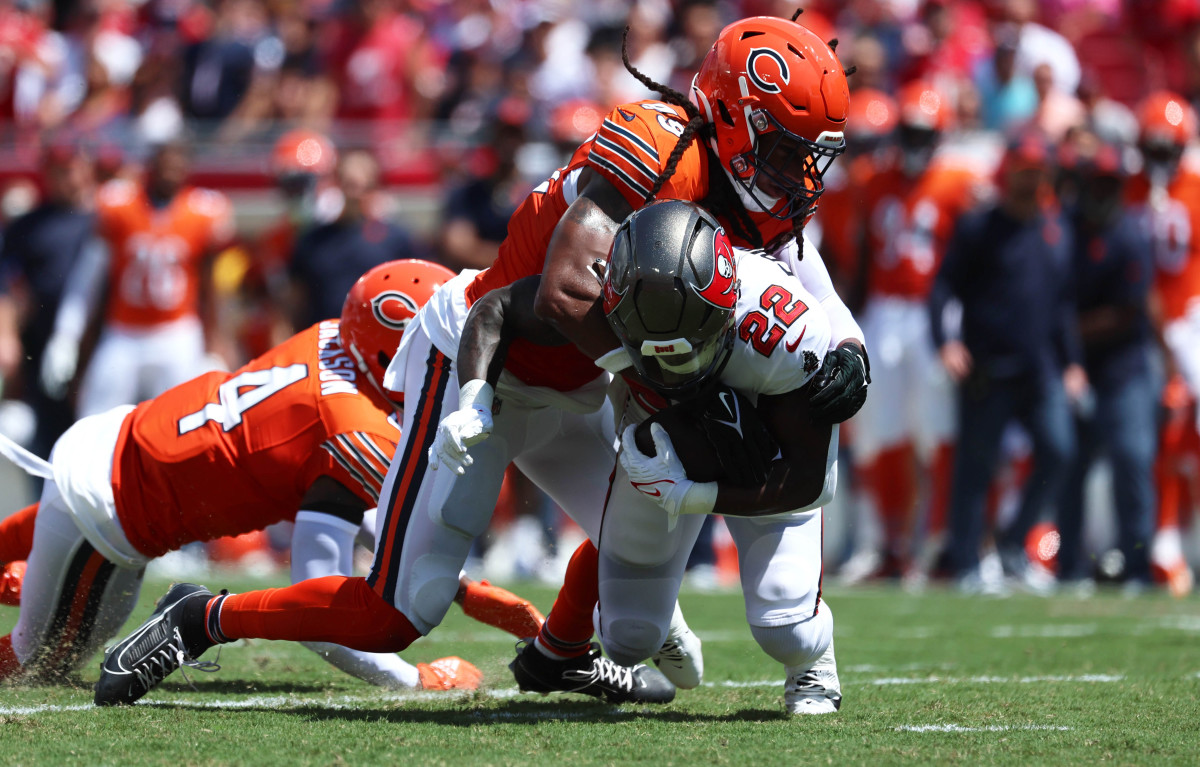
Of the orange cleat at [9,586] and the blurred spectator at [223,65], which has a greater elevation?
the blurred spectator at [223,65]

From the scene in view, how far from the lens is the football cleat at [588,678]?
12.7ft

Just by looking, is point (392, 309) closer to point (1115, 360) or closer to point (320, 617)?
point (320, 617)

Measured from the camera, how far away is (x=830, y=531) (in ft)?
28.8

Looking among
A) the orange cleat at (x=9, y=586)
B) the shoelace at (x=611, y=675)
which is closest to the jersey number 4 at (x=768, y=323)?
the shoelace at (x=611, y=675)

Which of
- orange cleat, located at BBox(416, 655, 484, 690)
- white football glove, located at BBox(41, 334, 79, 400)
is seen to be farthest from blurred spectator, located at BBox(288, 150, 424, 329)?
orange cleat, located at BBox(416, 655, 484, 690)

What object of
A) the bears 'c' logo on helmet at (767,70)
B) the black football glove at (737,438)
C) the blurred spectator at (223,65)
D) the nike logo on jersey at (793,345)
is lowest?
the black football glove at (737,438)

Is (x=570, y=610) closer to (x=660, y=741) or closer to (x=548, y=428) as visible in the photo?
(x=548, y=428)

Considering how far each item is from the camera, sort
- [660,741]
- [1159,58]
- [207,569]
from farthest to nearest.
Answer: [1159,58] → [207,569] → [660,741]

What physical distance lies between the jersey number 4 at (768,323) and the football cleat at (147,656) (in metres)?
1.49

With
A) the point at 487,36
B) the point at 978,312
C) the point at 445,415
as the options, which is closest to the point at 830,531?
the point at 978,312

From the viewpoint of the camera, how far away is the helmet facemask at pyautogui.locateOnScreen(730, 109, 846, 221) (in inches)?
141

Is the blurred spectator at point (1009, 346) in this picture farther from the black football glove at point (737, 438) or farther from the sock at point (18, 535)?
the sock at point (18, 535)

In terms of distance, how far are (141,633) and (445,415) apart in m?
0.90

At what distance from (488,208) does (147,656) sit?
4527mm
